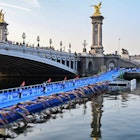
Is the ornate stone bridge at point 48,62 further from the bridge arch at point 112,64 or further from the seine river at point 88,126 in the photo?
the seine river at point 88,126

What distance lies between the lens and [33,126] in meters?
28.0

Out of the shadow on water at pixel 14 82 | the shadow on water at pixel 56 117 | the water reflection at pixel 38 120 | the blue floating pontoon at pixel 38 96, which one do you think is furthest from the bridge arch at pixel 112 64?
the water reflection at pixel 38 120

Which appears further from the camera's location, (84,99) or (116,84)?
(116,84)

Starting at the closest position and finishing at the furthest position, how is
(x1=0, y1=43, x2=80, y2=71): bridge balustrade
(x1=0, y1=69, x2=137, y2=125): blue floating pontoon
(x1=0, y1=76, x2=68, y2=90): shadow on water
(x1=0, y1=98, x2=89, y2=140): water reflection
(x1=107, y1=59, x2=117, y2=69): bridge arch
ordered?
(x1=0, y1=98, x2=89, y2=140): water reflection → (x1=0, y1=69, x2=137, y2=125): blue floating pontoon → (x1=0, y1=43, x2=80, y2=71): bridge balustrade → (x1=0, y1=76, x2=68, y2=90): shadow on water → (x1=107, y1=59, x2=117, y2=69): bridge arch

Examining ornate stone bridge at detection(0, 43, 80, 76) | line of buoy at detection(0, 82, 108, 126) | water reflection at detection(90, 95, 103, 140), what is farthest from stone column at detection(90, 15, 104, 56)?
water reflection at detection(90, 95, 103, 140)

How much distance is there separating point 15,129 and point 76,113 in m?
9.65

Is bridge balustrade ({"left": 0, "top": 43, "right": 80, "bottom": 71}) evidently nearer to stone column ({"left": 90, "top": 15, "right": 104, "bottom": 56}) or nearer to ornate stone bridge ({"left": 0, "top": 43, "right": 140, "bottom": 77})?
ornate stone bridge ({"left": 0, "top": 43, "right": 140, "bottom": 77})

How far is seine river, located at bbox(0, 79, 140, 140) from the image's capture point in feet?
82.0

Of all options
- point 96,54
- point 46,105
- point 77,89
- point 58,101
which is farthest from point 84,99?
point 96,54

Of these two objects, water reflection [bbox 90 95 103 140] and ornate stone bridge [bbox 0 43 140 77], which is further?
ornate stone bridge [bbox 0 43 140 77]

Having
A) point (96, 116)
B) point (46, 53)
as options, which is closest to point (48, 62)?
point (46, 53)

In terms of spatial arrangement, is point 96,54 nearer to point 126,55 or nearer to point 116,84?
point 126,55

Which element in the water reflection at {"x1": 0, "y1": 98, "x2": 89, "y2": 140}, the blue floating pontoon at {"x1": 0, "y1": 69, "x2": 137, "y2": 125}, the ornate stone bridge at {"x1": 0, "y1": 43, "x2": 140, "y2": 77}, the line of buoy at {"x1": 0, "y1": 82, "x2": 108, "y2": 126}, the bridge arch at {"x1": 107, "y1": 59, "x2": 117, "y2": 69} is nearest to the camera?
the water reflection at {"x1": 0, "y1": 98, "x2": 89, "y2": 140}

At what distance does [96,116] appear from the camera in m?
33.4
